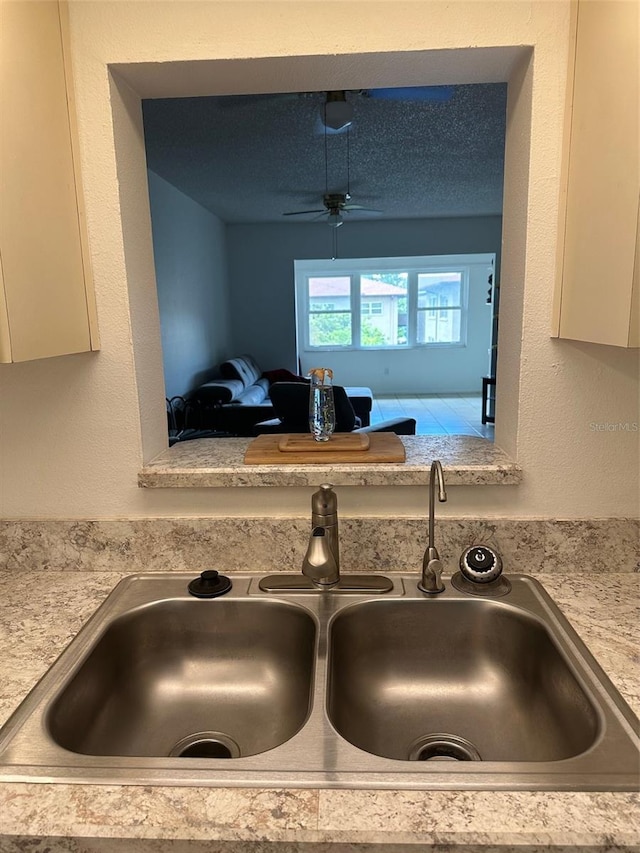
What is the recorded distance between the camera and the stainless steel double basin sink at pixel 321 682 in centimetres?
84

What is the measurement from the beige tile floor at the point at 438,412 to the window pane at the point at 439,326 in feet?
3.21

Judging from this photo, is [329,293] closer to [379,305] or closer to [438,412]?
[379,305]


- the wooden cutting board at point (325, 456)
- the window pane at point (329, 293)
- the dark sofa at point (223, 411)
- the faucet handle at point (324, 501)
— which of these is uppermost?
the window pane at point (329, 293)

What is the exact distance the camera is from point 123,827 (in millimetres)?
632

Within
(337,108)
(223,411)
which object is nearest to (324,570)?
(337,108)

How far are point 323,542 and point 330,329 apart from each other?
840 centimetres

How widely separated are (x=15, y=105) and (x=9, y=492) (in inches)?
30.9

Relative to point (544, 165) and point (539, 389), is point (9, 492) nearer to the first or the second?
point (539, 389)

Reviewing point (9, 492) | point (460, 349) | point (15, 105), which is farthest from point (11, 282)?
point (460, 349)

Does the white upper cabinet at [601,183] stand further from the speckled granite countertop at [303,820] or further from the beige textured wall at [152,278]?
the speckled granite countertop at [303,820]

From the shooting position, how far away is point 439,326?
30.4ft

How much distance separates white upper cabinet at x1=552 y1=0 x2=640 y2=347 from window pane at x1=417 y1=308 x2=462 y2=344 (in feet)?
27.5

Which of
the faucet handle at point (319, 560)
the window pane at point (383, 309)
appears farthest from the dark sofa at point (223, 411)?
the window pane at point (383, 309)

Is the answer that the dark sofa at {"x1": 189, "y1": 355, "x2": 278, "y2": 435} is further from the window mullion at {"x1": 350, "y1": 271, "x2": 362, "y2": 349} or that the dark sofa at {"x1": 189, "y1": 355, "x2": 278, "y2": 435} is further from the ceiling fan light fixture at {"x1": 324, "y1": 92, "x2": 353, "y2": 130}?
the window mullion at {"x1": 350, "y1": 271, "x2": 362, "y2": 349}
